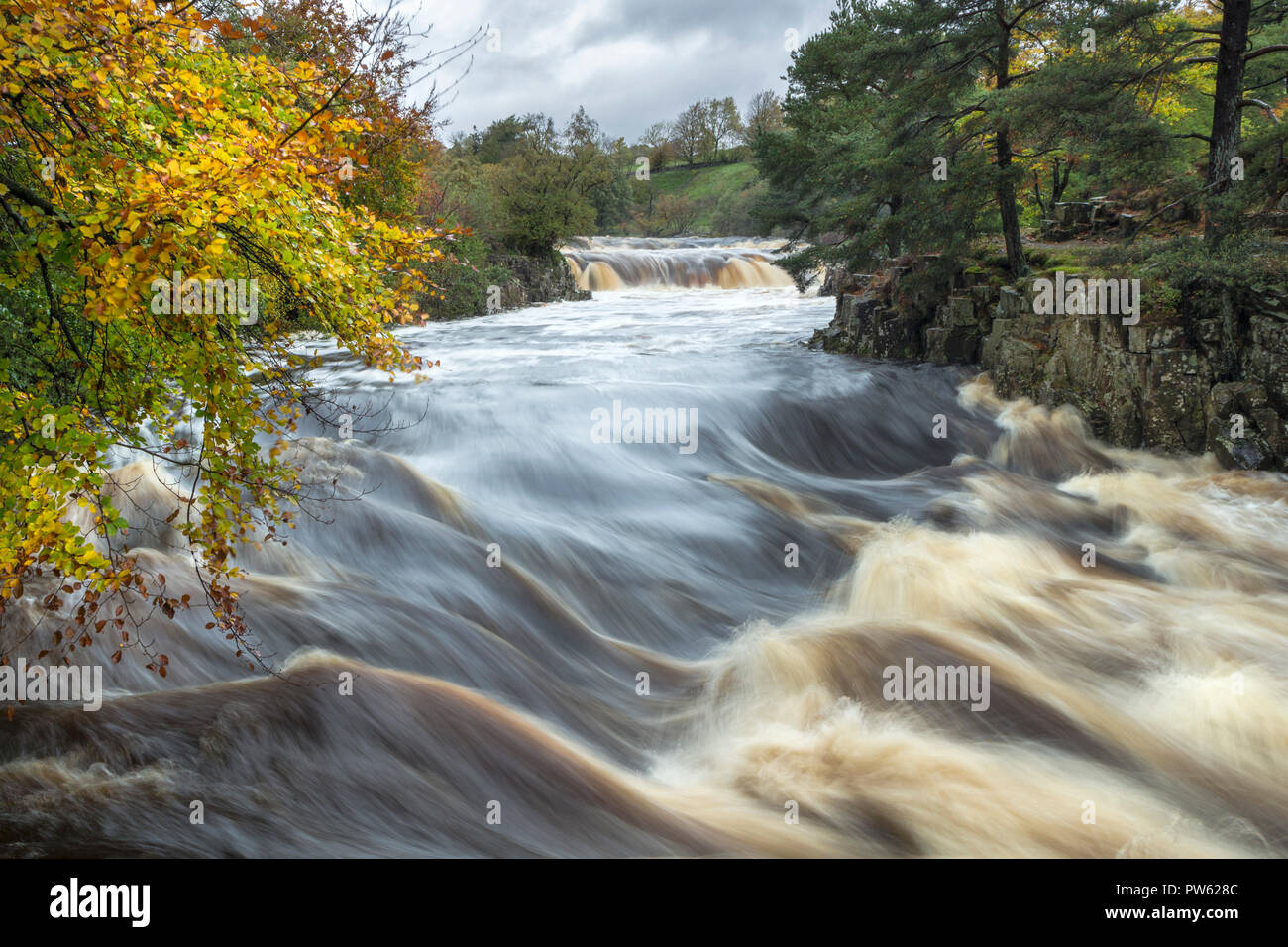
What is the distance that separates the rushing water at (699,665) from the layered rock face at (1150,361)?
0.44m

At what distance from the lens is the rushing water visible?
4.08 meters

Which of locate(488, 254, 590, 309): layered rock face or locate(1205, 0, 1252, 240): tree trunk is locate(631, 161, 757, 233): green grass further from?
locate(1205, 0, 1252, 240): tree trunk

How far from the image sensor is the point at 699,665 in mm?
6312

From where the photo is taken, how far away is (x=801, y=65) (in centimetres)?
2264

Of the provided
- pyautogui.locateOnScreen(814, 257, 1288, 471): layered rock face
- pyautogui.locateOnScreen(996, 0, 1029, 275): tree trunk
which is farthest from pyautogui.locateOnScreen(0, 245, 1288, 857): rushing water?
pyautogui.locateOnScreen(996, 0, 1029, 275): tree trunk

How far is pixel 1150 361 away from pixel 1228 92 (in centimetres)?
358

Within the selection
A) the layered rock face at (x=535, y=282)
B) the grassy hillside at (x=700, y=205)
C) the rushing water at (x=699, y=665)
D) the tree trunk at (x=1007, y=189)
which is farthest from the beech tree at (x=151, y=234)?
the grassy hillside at (x=700, y=205)

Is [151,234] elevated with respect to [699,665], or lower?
elevated

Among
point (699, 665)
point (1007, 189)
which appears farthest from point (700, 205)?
point (699, 665)

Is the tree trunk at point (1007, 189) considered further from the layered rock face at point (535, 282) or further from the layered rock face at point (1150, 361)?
the layered rock face at point (535, 282)

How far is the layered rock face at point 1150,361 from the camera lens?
957 centimetres

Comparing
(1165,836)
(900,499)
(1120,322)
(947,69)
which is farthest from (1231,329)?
(1165,836)

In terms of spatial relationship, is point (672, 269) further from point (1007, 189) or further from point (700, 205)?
point (700, 205)
